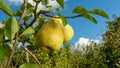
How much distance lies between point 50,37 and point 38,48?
0.34 meters

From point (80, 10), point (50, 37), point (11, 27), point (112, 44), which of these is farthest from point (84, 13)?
point (112, 44)

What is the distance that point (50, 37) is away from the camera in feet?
4.08

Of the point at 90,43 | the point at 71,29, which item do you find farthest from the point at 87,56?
the point at 71,29

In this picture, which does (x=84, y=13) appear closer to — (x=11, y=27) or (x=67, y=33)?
(x=67, y=33)

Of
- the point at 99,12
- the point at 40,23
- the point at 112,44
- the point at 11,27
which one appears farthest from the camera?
the point at 112,44

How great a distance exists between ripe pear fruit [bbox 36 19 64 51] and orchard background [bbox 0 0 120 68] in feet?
0.14

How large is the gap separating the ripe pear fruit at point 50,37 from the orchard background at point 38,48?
4cm

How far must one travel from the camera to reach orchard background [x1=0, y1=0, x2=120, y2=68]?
1.24 meters

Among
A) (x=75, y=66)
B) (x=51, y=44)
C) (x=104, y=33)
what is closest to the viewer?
(x=51, y=44)

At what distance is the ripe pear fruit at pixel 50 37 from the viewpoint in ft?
4.08

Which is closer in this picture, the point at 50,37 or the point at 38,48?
the point at 50,37

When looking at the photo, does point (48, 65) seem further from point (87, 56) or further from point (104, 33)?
point (87, 56)

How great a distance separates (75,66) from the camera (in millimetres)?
11219

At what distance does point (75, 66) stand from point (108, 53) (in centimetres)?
276
